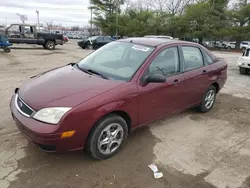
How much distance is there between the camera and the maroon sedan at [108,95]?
2545 millimetres

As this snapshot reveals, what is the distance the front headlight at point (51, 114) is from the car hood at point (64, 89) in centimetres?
6

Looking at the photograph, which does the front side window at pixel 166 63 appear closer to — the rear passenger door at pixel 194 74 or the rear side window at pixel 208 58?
the rear passenger door at pixel 194 74

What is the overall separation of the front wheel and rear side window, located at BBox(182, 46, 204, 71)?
0.68m

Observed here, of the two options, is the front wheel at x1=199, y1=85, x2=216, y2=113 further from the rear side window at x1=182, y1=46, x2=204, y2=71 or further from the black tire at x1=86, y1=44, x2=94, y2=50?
the black tire at x1=86, y1=44, x2=94, y2=50

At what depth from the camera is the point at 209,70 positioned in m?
4.59

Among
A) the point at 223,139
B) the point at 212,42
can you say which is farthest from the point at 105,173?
the point at 212,42

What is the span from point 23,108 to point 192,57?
307 centimetres

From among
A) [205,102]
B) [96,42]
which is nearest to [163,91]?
[205,102]

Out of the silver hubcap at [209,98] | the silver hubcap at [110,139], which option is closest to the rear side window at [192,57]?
the silver hubcap at [209,98]

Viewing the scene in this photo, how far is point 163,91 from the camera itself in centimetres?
353

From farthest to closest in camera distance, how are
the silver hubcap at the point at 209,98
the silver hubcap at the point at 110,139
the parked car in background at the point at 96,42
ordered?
the parked car in background at the point at 96,42
the silver hubcap at the point at 209,98
the silver hubcap at the point at 110,139

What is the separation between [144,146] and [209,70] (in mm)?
2235

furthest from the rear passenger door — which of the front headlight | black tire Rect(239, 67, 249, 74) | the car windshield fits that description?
black tire Rect(239, 67, 249, 74)

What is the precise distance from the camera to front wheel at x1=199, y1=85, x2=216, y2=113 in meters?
4.75
